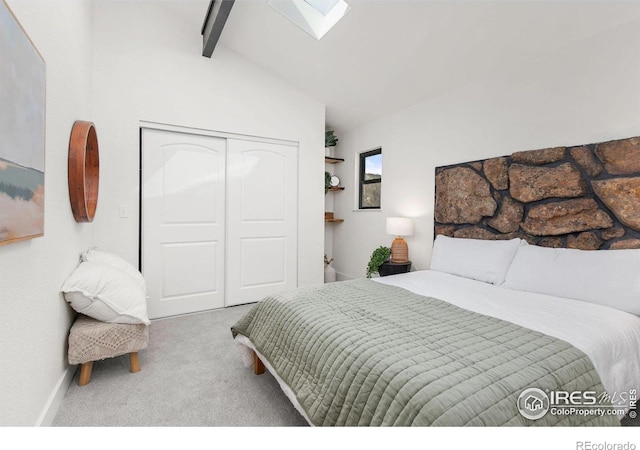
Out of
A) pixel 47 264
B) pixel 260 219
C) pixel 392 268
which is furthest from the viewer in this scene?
pixel 260 219

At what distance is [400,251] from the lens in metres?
3.55

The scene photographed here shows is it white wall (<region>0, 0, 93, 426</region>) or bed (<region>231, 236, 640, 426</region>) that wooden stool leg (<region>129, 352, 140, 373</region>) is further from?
bed (<region>231, 236, 640, 426</region>)

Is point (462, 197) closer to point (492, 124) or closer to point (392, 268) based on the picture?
point (492, 124)

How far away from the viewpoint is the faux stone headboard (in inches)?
78.4

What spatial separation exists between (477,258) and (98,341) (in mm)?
2824

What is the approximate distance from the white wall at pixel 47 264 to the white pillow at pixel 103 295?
6 cm

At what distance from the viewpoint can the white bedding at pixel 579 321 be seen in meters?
1.34

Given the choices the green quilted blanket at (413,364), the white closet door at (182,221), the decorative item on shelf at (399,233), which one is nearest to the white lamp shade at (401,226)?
the decorative item on shelf at (399,233)

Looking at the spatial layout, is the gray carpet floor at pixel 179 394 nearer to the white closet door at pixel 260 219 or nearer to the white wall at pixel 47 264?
the white wall at pixel 47 264

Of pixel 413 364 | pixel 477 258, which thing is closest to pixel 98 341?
pixel 413 364

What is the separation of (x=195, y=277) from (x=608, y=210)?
3.66m

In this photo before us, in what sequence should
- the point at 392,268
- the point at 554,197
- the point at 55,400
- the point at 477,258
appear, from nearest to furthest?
the point at 55,400 < the point at 554,197 < the point at 477,258 < the point at 392,268

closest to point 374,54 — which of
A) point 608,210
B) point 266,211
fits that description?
point 266,211

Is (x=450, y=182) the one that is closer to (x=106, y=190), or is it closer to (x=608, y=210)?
(x=608, y=210)
